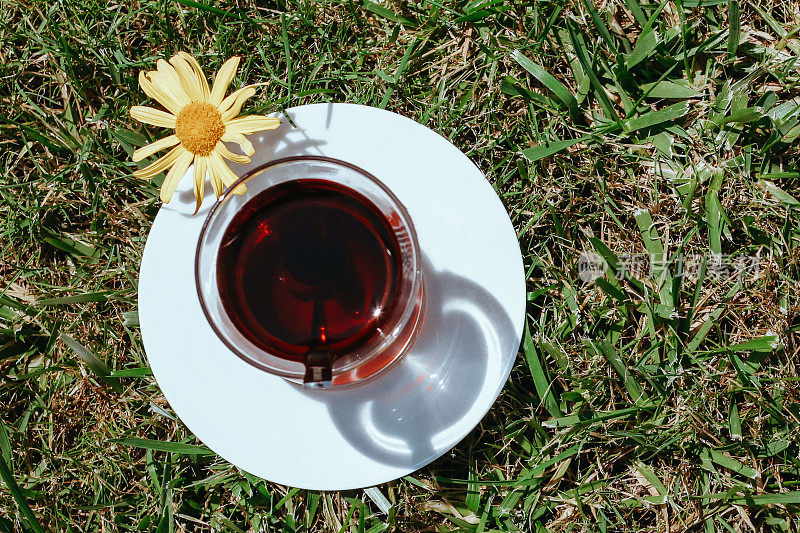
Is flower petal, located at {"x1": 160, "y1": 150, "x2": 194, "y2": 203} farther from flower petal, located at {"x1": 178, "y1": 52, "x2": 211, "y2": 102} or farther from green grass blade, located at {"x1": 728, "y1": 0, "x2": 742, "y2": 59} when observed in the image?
green grass blade, located at {"x1": 728, "y1": 0, "x2": 742, "y2": 59}

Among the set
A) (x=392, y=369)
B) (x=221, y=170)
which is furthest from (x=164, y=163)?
(x=392, y=369)

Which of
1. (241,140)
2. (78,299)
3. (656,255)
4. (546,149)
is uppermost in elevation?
(241,140)

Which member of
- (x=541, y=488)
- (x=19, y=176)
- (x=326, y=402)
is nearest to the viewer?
(x=326, y=402)

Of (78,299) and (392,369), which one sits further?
(78,299)

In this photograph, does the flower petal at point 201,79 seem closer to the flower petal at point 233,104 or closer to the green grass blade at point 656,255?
the flower petal at point 233,104

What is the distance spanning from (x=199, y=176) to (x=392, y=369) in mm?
493

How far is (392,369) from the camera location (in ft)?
4.20

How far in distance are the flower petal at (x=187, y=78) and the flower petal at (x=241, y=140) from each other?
0.10m

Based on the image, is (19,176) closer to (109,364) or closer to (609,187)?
(109,364)

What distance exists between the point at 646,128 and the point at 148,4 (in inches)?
45.9

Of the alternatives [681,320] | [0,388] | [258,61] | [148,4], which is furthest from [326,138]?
[0,388]

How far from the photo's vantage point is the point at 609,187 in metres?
1.59

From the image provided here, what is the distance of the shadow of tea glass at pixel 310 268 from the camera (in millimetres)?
1229

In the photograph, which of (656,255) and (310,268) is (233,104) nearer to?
(310,268)
